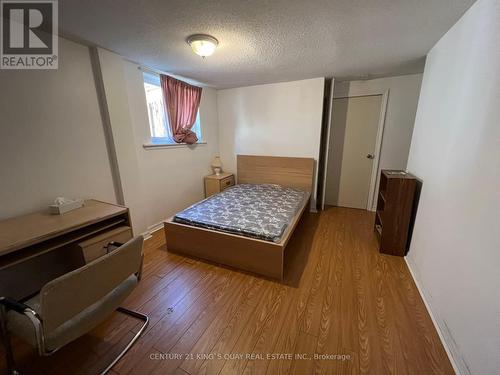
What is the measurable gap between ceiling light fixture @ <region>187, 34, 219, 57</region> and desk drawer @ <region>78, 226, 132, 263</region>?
1845mm

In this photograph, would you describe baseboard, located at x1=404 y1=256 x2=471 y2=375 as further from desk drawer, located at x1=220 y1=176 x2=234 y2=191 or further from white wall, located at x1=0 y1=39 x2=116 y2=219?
white wall, located at x1=0 y1=39 x2=116 y2=219

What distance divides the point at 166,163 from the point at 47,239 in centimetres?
176

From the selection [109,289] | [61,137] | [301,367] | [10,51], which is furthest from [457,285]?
[10,51]

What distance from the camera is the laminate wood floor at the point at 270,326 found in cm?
123

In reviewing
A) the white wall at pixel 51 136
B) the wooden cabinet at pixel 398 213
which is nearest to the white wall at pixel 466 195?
the wooden cabinet at pixel 398 213

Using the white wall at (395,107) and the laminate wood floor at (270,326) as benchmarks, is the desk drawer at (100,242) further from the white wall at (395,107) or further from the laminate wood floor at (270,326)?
the white wall at (395,107)

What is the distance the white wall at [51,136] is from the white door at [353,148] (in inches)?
142

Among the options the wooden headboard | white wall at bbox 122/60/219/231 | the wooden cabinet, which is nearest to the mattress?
the wooden headboard

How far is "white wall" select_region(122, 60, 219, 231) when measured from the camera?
8.26 ft

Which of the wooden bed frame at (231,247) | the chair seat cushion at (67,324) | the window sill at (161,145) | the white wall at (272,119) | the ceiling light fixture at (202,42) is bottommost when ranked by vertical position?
the wooden bed frame at (231,247)

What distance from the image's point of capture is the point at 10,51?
1.57 metres

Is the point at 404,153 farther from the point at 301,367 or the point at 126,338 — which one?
the point at 126,338

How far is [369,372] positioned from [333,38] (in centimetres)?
261

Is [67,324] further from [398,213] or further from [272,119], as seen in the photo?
[272,119]
